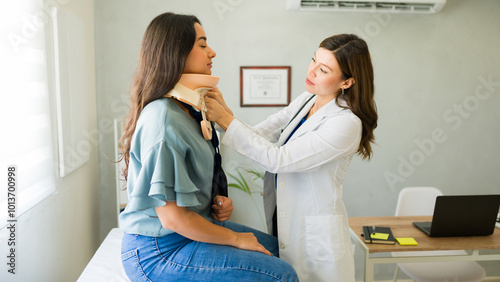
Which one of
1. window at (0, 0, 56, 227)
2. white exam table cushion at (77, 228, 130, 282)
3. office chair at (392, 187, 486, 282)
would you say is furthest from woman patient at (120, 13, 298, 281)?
office chair at (392, 187, 486, 282)

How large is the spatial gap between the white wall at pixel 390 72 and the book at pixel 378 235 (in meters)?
0.99

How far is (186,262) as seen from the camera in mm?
1231

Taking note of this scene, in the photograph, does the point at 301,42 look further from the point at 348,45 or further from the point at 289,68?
the point at 348,45

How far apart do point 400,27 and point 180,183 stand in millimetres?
2468

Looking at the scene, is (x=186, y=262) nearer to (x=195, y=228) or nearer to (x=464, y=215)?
(x=195, y=228)

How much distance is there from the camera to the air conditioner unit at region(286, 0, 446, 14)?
2799mm

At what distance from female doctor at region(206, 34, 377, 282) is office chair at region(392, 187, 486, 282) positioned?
38.5 inches

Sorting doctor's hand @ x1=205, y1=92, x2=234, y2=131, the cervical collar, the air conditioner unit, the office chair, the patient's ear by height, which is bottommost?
the office chair

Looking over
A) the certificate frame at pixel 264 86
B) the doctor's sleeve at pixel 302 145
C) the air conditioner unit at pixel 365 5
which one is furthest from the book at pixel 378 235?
the air conditioner unit at pixel 365 5

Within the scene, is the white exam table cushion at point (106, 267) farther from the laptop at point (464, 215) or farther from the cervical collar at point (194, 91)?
the laptop at point (464, 215)

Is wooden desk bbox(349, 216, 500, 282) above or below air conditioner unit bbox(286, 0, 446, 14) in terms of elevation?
below

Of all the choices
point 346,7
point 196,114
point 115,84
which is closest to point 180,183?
point 196,114

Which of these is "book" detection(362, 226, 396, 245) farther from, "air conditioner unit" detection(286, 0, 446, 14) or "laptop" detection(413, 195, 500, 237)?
"air conditioner unit" detection(286, 0, 446, 14)

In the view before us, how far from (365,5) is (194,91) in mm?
1999
